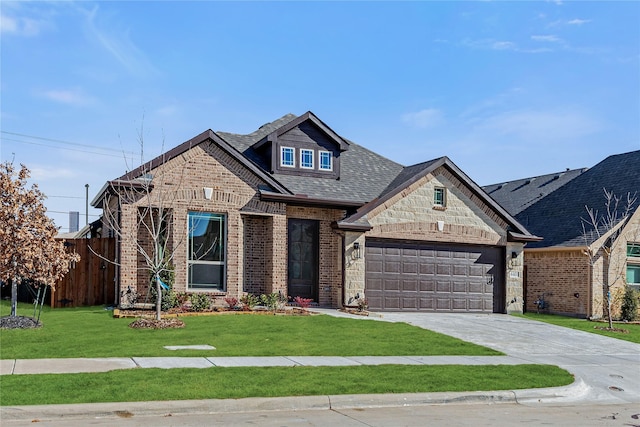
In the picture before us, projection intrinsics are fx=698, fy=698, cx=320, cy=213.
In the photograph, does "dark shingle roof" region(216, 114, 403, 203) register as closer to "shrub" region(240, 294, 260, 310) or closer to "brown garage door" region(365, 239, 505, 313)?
"brown garage door" region(365, 239, 505, 313)

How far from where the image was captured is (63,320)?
1697 centimetres

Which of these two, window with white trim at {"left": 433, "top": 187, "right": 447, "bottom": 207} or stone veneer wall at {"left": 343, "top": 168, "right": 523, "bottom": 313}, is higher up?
window with white trim at {"left": 433, "top": 187, "right": 447, "bottom": 207}

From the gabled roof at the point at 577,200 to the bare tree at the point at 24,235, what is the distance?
19.9 m

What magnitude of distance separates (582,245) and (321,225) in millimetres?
10838

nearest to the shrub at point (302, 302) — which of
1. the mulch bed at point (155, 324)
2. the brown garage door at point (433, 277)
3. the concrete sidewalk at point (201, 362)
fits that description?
the brown garage door at point (433, 277)

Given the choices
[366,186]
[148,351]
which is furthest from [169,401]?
[366,186]

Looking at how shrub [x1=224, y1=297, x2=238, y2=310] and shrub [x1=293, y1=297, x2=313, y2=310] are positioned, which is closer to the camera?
shrub [x1=224, y1=297, x2=238, y2=310]

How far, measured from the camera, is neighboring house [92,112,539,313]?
20.6 m

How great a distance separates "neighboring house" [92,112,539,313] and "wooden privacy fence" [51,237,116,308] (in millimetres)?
1358

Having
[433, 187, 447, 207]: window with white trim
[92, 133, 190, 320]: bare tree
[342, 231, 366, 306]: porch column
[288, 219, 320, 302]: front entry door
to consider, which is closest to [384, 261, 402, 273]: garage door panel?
[342, 231, 366, 306]: porch column

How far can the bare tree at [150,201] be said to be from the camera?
63.8 feet

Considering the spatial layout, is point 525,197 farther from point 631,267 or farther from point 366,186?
point 366,186

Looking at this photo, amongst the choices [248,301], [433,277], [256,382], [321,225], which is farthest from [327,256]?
[256,382]

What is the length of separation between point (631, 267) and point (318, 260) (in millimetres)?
13669
